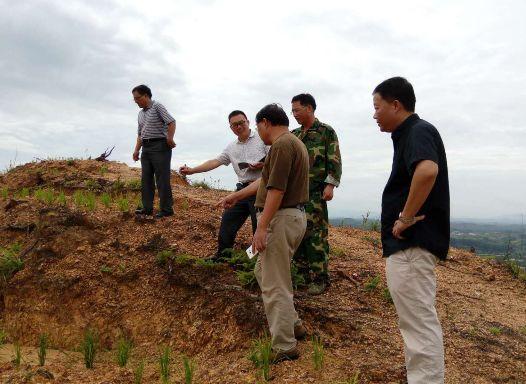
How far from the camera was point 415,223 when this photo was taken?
257 cm

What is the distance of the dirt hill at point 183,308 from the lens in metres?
3.63

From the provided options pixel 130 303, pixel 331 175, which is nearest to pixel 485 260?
pixel 331 175

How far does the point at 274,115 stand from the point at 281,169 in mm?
445

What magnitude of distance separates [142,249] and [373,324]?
276cm

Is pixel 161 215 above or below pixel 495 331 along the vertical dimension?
above

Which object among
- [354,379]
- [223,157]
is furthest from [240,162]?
[354,379]

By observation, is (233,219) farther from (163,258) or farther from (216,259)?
(163,258)

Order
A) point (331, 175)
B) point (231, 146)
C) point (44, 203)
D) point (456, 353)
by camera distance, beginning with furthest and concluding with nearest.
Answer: point (44, 203), point (231, 146), point (331, 175), point (456, 353)

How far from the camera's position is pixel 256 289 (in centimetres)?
449

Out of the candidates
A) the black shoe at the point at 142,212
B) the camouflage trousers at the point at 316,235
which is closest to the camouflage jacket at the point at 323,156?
the camouflage trousers at the point at 316,235

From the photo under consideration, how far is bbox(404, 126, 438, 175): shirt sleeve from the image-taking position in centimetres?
244

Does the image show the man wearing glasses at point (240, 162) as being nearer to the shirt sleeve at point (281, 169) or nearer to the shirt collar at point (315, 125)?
the shirt collar at point (315, 125)

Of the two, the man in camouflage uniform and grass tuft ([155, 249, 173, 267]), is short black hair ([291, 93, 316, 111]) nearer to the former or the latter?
the man in camouflage uniform

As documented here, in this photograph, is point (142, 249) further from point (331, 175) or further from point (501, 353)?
point (501, 353)
